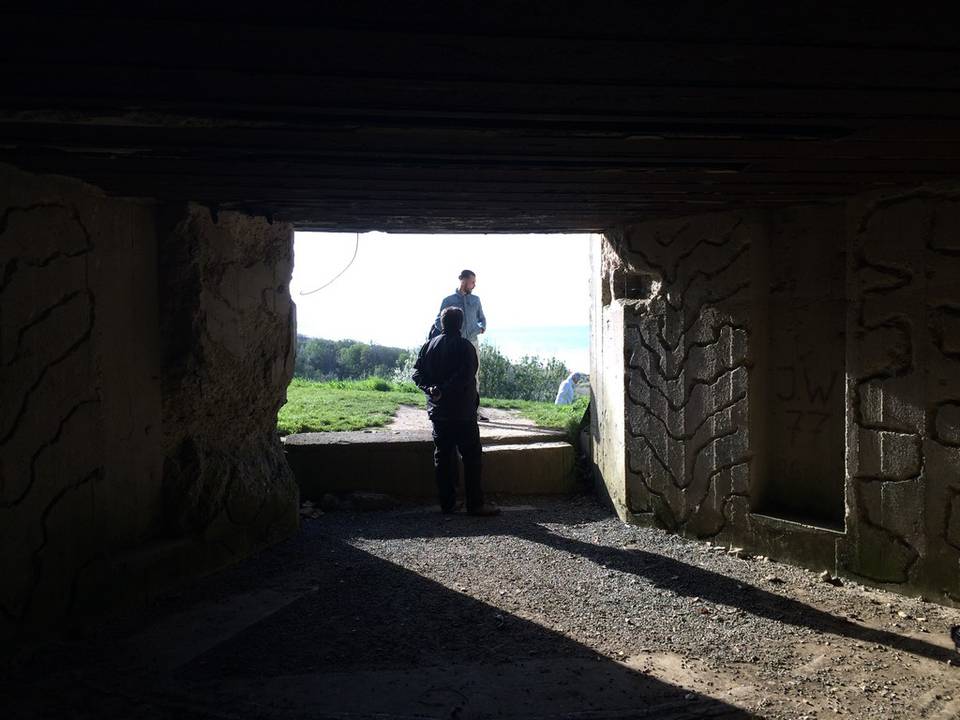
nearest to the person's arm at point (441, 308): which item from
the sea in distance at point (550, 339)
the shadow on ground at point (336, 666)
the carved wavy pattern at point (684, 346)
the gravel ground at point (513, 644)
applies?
Answer: the carved wavy pattern at point (684, 346)

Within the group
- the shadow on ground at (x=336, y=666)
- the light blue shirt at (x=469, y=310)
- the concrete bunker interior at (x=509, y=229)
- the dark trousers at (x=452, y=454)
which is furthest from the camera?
the light blue shirt at (x=469, y=310)

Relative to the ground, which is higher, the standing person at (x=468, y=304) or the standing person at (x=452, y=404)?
the standing person at (x=468, y=304)

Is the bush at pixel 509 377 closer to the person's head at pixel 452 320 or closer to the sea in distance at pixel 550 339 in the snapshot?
the person's head at pixel 452 320

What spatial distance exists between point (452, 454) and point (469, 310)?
197 centimetres

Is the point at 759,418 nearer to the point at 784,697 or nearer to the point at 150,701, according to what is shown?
the point at 784,697

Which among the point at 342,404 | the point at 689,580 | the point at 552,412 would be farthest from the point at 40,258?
the point at 552,412

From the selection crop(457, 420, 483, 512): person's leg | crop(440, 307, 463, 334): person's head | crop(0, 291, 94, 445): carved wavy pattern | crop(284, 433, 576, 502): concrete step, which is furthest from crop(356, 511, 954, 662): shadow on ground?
crop(0, 291, 94, 445): carved wavy pattern

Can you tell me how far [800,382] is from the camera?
5.27m

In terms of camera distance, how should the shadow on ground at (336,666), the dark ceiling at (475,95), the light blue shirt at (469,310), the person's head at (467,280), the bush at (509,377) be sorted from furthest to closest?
the bush at (509,377) < the light blue shirt at (469,310) < the person's head at (467,280) < the shadow on ground at (336,666) < the dark ceiling at (475,95)

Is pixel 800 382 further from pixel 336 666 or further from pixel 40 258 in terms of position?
pixel 40 258

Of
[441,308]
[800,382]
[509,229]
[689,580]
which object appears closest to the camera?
[689,580]

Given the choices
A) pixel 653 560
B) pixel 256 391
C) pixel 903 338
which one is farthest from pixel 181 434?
pixel 903 338

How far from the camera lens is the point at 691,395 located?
562 cm

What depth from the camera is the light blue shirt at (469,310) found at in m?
8.05
